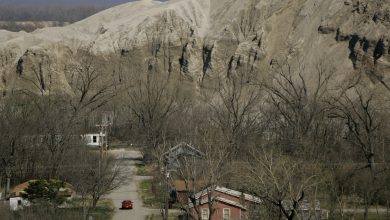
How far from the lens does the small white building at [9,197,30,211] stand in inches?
1281

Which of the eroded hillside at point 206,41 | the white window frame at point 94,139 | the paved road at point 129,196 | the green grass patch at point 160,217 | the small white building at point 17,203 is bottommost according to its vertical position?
the white window frame at point 94,139

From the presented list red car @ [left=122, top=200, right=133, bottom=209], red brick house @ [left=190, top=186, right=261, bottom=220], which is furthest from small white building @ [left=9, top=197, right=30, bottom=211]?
red brick house @ [left=190, top=186, right=261, bottom=220]

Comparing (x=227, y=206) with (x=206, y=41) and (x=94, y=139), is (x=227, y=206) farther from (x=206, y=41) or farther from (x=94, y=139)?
(x=206, y=41)

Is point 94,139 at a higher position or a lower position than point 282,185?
lower

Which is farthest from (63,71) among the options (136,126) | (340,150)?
(340,150)

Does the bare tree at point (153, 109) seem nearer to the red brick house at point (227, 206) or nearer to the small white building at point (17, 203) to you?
the small white building at point (17, 203)

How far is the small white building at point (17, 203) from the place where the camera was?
107 ft

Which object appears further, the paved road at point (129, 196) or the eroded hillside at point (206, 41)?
the eroded hillside at point (206, 41)

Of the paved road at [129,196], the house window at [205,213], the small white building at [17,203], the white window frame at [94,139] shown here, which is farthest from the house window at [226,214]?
the white window frame at [94,139]

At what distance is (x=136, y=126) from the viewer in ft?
238

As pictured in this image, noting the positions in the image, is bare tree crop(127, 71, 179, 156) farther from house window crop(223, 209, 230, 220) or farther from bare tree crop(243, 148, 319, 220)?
bare tree crop(243, 148, 319, 220)

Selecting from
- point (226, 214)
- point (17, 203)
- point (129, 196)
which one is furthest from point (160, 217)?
point (129, 196)

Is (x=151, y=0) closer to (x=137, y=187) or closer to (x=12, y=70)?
(x=12, y=70)

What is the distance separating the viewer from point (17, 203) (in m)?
34.3
